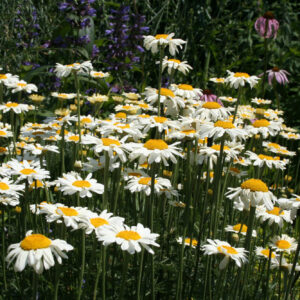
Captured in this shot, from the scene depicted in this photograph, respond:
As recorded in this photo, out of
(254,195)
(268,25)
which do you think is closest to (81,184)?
(254,195)

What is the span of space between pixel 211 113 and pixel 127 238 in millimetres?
774

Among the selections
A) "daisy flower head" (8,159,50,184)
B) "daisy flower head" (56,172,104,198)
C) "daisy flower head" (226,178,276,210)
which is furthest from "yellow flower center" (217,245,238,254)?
"daisy flower head" (8,159,50,184)

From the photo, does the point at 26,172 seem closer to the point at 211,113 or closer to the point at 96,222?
the point at 96,222

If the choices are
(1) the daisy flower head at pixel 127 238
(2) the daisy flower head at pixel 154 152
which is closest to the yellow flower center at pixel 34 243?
Answer: (1) the daisy flower head at pixel 127 238

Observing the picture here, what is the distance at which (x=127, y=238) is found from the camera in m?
1.10

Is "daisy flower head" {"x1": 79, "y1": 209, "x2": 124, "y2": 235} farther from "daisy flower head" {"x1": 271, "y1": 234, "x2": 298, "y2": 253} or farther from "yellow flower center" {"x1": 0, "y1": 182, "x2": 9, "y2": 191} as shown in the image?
"daisy flower head" {"x1": 271, "y1": 234, "x2": 298, "y2": 253}

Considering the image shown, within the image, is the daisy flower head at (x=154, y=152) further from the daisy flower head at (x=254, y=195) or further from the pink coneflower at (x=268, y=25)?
the pink coneflower at (x=268, y=25)

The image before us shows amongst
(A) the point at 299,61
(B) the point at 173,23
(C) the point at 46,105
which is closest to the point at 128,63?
(C) the point at 46,105

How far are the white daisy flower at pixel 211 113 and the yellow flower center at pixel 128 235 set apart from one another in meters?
0.71

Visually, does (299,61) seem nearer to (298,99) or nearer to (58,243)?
(298,99)

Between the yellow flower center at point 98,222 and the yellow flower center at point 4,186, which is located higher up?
the yellow flower center at point 98,222

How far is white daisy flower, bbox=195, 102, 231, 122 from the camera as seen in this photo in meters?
1.71

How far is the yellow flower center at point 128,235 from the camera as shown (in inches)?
43.4

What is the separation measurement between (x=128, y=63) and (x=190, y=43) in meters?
1.28
